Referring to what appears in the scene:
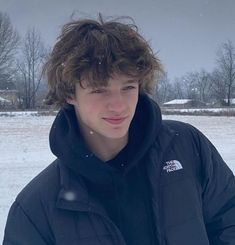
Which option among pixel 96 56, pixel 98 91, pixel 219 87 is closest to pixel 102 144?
pixel 98 91

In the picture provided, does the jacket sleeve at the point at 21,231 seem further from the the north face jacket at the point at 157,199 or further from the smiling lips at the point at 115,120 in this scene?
the smiling lips at the point at 115,120

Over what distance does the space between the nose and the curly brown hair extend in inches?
2.4

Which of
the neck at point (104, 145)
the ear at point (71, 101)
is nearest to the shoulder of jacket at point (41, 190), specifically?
the neck at point (104, 145)

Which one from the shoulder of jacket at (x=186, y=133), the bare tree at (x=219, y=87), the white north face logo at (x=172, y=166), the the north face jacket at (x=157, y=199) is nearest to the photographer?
the the north face jacket at (x=157, y=199)

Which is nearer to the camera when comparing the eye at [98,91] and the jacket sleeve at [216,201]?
the eye at [98,91]

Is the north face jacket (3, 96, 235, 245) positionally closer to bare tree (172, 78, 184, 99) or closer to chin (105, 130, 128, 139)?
chin (105, 130, 128, 139)

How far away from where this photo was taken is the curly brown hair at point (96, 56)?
174 cm

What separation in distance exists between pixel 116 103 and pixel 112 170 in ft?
0.86

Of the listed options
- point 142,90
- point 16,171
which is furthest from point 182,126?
point 16,171

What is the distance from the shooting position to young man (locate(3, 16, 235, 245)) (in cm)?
173

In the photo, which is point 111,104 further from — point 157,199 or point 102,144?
point 157,199

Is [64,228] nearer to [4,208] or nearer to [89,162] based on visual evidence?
[89,162]

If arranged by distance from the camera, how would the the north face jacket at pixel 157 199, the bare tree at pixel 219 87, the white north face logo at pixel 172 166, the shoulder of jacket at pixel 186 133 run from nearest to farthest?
the the north face jacket at pixel 157 199, the white north face logo at pixel 172 166, the shoulder of jacket at pixel 186 133, the bare tree at pixel 219 87

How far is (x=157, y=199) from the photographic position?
1.79m
